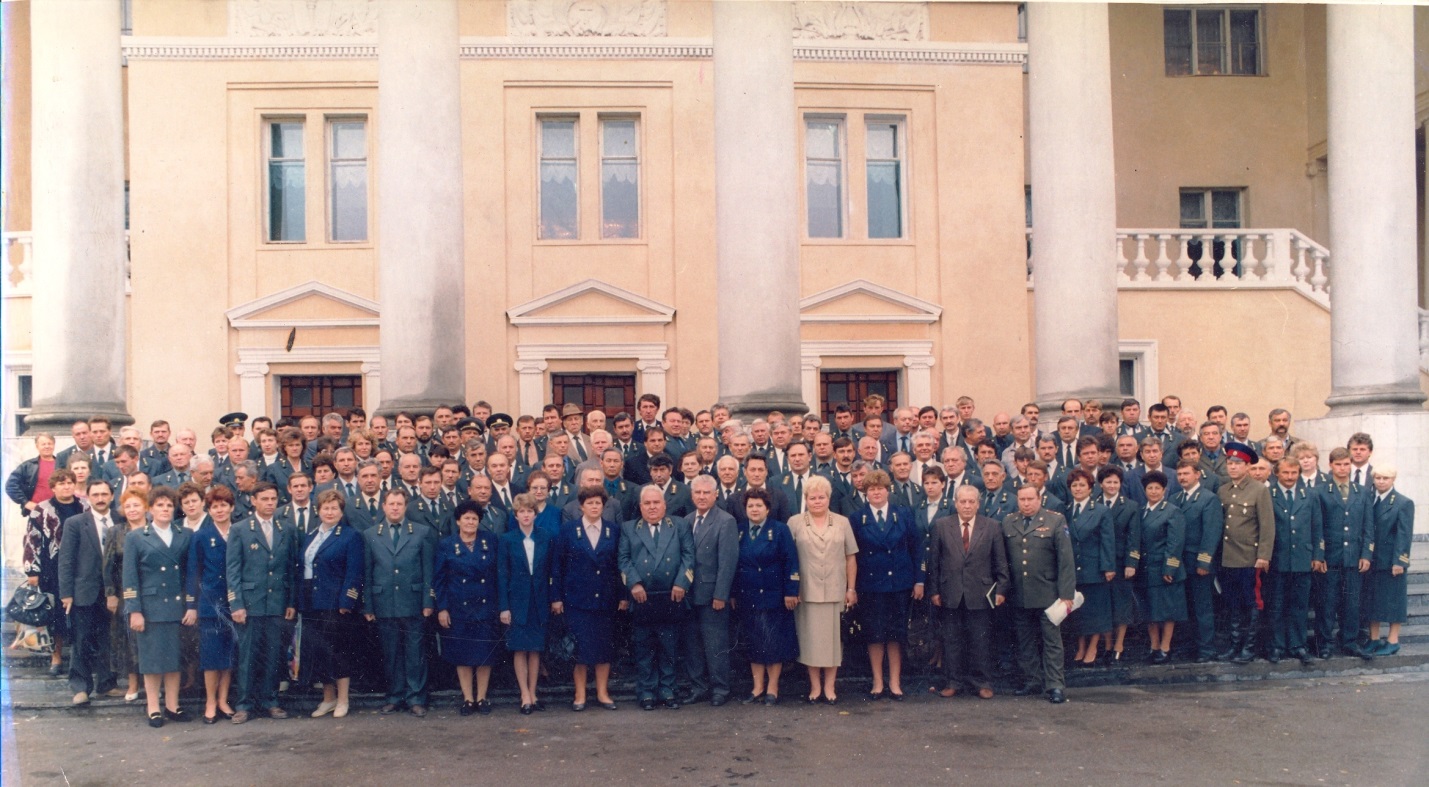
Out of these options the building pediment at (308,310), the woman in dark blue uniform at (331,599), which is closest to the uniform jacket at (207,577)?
the woman in dark blue uniform at (331,599)

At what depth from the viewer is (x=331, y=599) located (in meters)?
10.2

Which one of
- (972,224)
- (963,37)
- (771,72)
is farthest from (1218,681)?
(963,37)

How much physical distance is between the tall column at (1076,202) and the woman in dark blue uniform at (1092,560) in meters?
4.30

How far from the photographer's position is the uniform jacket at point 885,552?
10609 mm

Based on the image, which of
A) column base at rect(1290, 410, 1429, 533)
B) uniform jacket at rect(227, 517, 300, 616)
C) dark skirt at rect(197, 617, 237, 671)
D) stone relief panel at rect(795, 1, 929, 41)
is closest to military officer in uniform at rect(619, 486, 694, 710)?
uniform jacket at rect(227, 517, 300, 616)

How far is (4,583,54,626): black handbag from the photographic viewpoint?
10422 millimetres

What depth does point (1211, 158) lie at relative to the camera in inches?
899

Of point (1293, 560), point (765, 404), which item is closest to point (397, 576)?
point (765, 404)

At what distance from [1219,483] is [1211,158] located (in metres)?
12.5

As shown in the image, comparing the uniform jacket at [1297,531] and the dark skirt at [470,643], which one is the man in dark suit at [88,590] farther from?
the uniform jacket at [1297,531]

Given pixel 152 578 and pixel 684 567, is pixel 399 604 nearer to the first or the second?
pixel 152 578

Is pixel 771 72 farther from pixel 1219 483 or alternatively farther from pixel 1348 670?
pixel 1348 670

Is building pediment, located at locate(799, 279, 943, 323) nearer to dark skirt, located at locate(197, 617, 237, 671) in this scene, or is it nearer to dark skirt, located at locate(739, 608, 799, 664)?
dark skirt, located at locate(739, 608, 799, 664)

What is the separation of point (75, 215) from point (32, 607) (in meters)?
5.35
